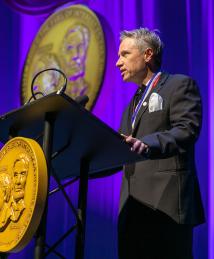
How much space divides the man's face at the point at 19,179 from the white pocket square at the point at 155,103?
0.62 meters

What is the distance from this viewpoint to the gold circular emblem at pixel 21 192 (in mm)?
1376

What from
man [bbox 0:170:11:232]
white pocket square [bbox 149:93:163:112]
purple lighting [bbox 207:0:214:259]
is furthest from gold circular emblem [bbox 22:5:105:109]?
man [bbox 0:170:11:232]

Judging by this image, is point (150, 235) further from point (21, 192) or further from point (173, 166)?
point (21, 192)

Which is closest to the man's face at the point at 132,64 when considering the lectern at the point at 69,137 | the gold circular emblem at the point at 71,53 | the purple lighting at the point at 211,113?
the lectern at the point at 69,137

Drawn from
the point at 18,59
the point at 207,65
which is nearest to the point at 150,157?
the point at 207,65

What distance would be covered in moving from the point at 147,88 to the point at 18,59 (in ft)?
8.55

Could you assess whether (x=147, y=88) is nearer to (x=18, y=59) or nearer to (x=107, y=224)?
(x=107, y=224)

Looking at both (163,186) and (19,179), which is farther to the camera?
(163,186)

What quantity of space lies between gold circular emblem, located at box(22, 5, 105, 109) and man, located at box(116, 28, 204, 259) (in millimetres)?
1807

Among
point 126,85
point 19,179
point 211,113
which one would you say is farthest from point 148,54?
point 126,85

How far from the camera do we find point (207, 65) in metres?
2.95

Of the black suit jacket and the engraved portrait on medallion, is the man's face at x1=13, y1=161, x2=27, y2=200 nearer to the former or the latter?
the engraved portrait on medallion

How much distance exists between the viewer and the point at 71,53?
4.02 meters

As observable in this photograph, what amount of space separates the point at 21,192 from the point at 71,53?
8.85ft
